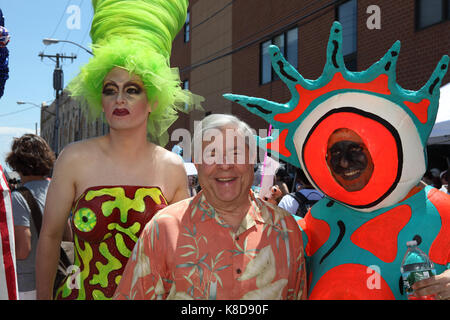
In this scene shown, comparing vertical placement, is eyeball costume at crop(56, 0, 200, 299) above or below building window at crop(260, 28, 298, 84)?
below

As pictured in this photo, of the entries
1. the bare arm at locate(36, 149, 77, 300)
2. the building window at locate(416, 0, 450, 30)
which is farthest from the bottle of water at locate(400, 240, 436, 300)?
the building window at locate(416, 0, 450, 30)

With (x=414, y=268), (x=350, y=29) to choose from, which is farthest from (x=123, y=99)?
(x=350, y=29)

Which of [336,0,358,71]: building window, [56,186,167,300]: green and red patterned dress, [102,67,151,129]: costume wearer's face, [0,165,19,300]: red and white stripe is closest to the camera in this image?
[0,165,19,300]: red and white stripe

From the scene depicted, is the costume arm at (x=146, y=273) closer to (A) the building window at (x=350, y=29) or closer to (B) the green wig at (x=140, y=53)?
(B) the green wig at (x=140, y=53)

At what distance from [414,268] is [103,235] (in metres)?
1.32

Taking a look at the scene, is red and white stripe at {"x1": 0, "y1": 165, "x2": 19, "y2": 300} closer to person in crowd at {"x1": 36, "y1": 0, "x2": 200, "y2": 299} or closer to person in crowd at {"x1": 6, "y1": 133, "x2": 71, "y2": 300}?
person in crowd at {"x1": 36, "y1": 0, "x2": 200, "y2": 299}

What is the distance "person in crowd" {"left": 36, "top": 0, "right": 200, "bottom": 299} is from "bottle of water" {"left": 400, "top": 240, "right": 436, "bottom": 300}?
1094 millimetres

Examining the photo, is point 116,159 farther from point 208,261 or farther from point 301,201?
point 301,201

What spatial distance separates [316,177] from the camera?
7.07 ft

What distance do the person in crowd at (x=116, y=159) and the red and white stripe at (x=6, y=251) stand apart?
36.2 inches

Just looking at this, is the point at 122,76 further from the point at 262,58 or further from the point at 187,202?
the point at 262,58

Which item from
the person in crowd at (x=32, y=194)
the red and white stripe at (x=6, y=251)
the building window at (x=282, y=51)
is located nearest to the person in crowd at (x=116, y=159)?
the person in crowd at (x=32, y=194)

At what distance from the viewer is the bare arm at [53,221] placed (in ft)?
7.07

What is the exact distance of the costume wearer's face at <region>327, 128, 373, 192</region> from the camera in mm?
2004
